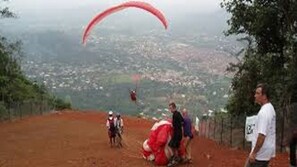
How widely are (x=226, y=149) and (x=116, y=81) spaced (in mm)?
73915

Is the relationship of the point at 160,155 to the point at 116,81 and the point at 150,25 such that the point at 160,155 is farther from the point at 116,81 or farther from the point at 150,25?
the point at 150,25

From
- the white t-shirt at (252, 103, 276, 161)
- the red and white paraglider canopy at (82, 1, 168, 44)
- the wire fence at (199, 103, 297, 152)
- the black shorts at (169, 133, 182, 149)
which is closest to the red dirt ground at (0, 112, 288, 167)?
the wire fence at (199, 103, 297, 152)

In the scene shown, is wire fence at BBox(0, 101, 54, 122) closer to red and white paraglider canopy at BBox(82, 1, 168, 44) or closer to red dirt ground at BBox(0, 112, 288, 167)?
red dirt ground at BBox(0, 112, 288, 167)

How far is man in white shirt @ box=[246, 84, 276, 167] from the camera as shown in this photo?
864 cm

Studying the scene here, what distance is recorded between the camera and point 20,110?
41781 mm

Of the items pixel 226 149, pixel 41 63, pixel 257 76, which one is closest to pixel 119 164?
pixel 226 149

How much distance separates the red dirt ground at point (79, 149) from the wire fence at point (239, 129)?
1.12m

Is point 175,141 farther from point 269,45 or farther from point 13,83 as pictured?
point 13,83

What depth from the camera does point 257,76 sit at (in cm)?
2806

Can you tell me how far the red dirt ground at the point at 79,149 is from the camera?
62.4ft

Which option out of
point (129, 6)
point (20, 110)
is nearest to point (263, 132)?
point (129, 6)

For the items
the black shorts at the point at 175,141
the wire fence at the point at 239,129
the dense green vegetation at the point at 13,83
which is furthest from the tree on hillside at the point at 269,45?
the dense green vegetation at the point at 13,83

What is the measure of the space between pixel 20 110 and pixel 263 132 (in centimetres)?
3486

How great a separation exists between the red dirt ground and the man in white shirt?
9624 millimetres
